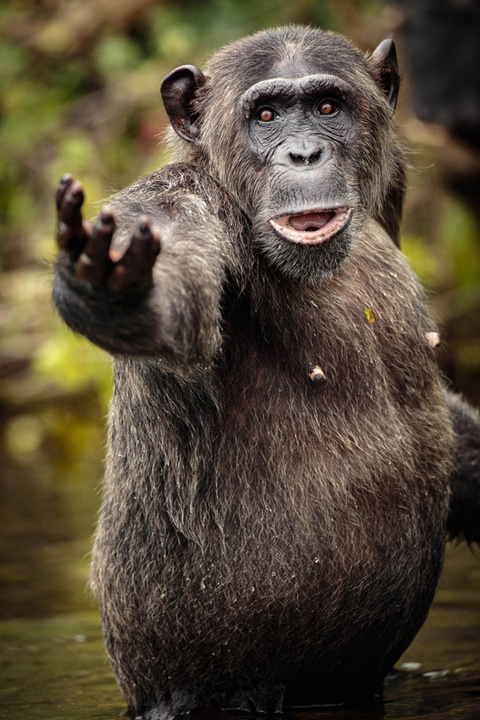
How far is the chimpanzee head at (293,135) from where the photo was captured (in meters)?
4.66

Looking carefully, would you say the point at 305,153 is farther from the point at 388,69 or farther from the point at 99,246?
the point at 99,246

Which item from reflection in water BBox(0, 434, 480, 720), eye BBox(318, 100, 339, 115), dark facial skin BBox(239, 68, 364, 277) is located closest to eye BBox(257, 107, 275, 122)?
dark facial skin BBox(239, 68, 364, 277)

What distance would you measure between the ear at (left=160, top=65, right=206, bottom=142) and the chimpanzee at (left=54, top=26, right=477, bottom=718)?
0.01 meters

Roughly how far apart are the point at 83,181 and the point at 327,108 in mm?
9851

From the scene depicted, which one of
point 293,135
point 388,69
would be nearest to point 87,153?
point 388,69

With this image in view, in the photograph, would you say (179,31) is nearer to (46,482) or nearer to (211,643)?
(46,482)

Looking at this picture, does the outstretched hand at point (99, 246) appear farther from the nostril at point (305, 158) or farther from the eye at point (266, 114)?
the eye at point (266, 114)

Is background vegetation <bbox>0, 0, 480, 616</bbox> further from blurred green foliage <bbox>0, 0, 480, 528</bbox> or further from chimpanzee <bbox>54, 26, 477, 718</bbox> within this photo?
chimpanzee <bbox>54, 26, 477, 718</bbox>

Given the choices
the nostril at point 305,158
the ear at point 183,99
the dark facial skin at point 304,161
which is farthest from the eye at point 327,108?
the ear at point 183,99

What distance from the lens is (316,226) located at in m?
4.75

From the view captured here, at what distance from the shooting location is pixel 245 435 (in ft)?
16.3

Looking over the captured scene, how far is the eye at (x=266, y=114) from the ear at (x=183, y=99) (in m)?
0.41

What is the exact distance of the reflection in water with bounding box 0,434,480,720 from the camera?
5.53 metres

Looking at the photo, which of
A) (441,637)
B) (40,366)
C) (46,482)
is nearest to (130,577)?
(441,637)
